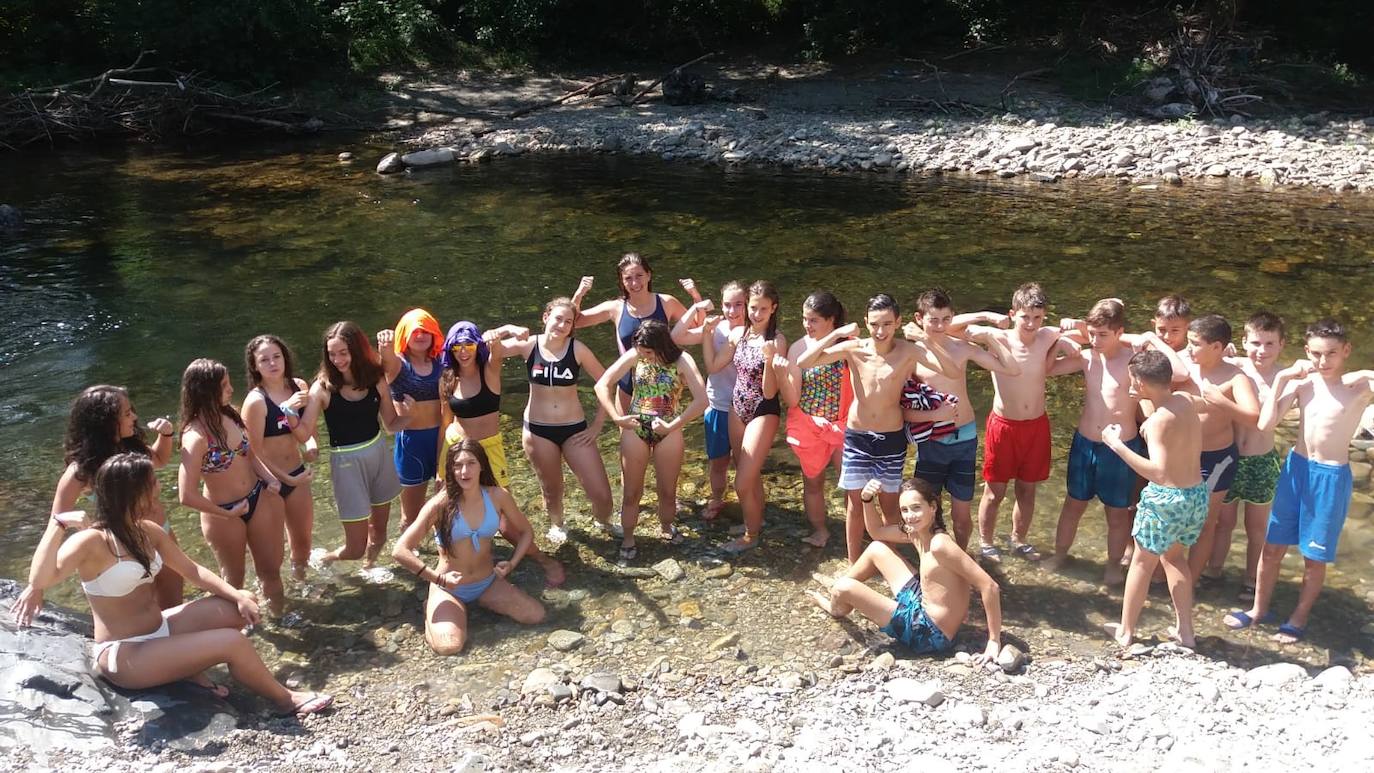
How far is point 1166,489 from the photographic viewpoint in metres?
5.62

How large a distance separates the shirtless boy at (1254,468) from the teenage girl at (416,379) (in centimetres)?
479

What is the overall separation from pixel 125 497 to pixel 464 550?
74.1 inches

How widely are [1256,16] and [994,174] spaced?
1042 cm

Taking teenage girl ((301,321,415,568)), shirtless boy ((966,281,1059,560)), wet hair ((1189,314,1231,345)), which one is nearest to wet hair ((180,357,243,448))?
teenage girl ((301,321,415,568))

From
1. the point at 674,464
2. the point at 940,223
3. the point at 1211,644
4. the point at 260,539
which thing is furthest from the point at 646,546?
the point at 940,223

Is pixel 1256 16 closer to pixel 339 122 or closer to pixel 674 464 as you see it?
pixel 339 122

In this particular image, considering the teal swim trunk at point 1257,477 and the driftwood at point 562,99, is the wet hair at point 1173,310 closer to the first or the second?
the teal swim trunk at point 1257,477

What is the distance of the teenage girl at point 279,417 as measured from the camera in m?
6.12

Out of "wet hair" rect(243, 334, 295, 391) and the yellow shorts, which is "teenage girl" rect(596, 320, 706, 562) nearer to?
the yellow shorts

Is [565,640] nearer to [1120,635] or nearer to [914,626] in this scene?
[914,626]

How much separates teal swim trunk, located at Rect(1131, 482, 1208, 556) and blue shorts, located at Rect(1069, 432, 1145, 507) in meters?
0.57

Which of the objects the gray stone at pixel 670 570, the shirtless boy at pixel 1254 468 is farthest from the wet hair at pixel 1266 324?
the gray stone at pixel 670 570

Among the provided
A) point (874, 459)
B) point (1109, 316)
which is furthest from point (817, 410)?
point (1109, 316)

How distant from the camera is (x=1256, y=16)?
25062 mm
